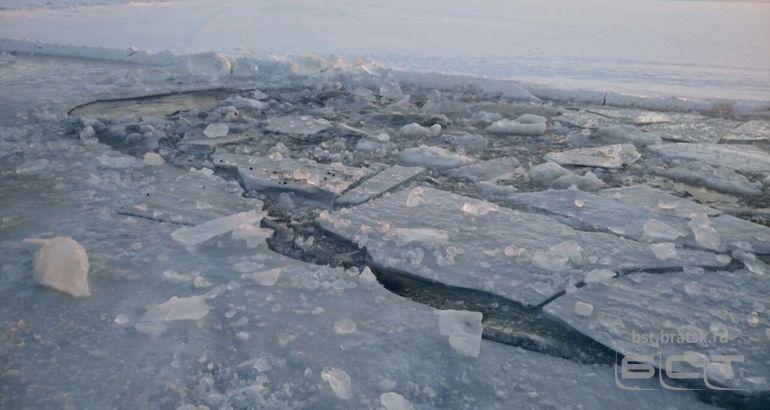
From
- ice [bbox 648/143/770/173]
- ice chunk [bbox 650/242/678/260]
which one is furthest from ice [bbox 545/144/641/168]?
ice chunk [bbox 650/242/678/260]

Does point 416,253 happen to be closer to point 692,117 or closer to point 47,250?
point 47,250

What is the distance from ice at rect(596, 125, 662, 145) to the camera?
326 cm

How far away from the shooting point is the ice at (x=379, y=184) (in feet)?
7.64

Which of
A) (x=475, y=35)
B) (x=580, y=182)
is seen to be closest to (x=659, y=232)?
(x=580, y=182)

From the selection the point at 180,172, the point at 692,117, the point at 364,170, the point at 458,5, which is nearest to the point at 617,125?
the point at 692,117

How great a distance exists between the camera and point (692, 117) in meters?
3.90

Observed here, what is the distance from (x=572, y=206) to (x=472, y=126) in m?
1.33

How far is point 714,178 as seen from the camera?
2.65 m

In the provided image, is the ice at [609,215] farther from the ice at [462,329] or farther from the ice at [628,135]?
the ice at [628,135]

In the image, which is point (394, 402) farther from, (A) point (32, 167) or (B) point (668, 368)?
(A) point (32, 167)

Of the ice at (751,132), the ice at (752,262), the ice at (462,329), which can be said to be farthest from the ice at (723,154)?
the ice at (462,329)

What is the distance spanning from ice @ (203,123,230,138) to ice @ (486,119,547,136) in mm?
1452

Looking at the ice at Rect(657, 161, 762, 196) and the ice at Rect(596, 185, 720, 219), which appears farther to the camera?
the ice at Rect(657, 161, 762, 196)

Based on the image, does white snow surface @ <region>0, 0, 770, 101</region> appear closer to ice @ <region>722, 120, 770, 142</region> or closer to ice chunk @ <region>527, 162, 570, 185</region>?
ice @ <region>722, 120, 770, 142</region>
